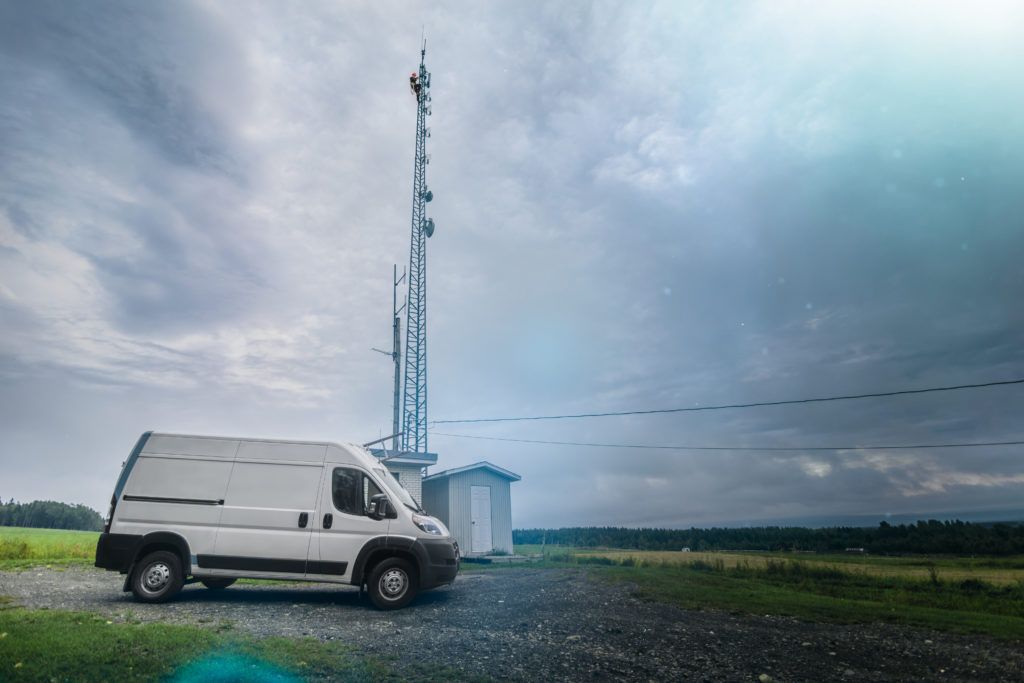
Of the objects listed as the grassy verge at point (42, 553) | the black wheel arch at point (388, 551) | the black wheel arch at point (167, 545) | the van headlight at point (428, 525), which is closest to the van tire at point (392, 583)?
the black wheel arch at point (388, 551)

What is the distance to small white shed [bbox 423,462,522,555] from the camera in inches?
994

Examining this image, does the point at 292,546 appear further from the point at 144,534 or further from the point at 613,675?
the point at 613,675

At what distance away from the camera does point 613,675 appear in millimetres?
6160

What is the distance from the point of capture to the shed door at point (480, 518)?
25.2 meters

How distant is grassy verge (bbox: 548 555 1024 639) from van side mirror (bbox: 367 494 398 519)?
640 centimetres

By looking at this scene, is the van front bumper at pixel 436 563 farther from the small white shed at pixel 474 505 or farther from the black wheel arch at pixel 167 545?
the small white shed at pixel 474 505

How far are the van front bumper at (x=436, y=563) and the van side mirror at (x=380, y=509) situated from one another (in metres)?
0.73

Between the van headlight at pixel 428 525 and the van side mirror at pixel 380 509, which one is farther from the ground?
the van side mirror at pixel 380 509

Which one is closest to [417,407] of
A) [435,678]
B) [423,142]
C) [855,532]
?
[423,142]

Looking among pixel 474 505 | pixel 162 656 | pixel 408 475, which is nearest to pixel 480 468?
pixel 474 505

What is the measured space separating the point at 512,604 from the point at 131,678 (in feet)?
22.1

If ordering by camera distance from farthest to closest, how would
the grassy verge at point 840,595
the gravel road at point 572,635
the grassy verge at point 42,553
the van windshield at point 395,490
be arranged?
the grassy verge at point 42,553
the grassy verge at point 840,595
the van windshield at point 395,490
the gravel road at point 572,635

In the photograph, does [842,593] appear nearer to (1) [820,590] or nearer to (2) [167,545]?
(1) [820,590]

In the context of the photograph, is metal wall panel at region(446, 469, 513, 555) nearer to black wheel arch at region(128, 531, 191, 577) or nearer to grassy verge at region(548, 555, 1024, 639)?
grassy verge at region(548, 555, 1024, 639)
